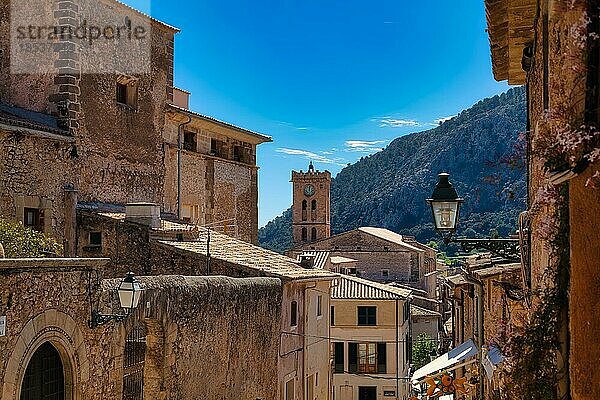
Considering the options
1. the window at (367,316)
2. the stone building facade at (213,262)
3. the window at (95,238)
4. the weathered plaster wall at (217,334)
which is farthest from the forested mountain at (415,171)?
the window at (95,238)

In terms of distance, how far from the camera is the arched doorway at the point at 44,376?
32.5ft

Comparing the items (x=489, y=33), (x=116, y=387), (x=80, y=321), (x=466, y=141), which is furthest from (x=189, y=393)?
(x=466, y=141)

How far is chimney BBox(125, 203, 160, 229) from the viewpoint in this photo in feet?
60.3

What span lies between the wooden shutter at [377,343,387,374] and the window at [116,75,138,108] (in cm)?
2439

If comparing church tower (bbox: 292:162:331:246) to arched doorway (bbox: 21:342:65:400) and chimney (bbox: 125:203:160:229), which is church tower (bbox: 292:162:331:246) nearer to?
chimney (bbox: 125:203:160:229)

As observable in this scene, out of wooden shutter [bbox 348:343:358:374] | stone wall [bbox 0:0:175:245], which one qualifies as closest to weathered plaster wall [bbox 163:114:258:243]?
stone wall [bbox 0:0:175:245]

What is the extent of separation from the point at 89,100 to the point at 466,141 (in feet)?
338

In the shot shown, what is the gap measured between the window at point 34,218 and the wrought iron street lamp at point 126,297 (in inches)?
292

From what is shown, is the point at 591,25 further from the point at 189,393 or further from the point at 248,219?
the point at 248,219

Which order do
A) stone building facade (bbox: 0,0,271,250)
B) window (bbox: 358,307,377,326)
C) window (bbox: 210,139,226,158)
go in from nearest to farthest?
1. stone building facade (bbox: 0,0,271,250)
2. window (bbox: 210,139,226,158)
3. window (bbox: 358,307,377,326)

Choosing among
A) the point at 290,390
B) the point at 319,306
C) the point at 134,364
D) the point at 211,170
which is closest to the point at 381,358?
the point at 319,306

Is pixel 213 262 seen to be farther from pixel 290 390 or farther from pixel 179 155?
pixel 179 155

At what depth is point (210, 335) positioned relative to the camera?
15039 millimetres

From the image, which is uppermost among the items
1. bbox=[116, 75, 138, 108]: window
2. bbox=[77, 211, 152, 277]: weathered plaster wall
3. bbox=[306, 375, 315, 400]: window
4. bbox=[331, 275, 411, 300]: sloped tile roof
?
bbox=[116, 75, 138, 108]: window
